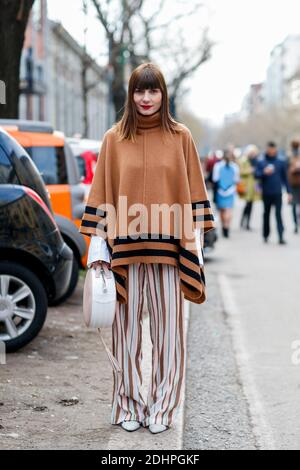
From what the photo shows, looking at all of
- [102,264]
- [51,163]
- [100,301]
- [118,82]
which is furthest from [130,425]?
[118,82]

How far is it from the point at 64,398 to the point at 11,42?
6.61 meters

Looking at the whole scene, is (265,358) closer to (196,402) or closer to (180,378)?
(196,402)

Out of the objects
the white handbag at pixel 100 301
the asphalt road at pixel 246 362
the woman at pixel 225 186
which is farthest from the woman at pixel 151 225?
the woman at pixel 225 186

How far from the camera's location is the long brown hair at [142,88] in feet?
Answer: 15.9

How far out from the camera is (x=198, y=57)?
1715 inches

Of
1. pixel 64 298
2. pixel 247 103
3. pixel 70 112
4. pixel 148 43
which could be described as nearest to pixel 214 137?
pixel 247 103

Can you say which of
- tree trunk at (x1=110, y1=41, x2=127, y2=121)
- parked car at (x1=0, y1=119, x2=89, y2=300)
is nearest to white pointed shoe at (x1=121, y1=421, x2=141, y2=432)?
parked car at (x1=0, y1=119, x2=89, y2=300)

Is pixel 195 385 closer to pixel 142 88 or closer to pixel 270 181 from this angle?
pixel 142 88

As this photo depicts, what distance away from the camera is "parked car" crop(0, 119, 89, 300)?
9.77 metres

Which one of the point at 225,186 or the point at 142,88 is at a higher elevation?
the point at 142,88

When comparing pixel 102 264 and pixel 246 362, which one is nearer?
pixel 102 264

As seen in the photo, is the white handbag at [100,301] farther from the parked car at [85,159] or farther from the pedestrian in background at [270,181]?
the pedestrian in background at [270,181]

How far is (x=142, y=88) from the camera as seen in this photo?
15.9 ft

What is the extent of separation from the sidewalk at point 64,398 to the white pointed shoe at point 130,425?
0.09 feet
